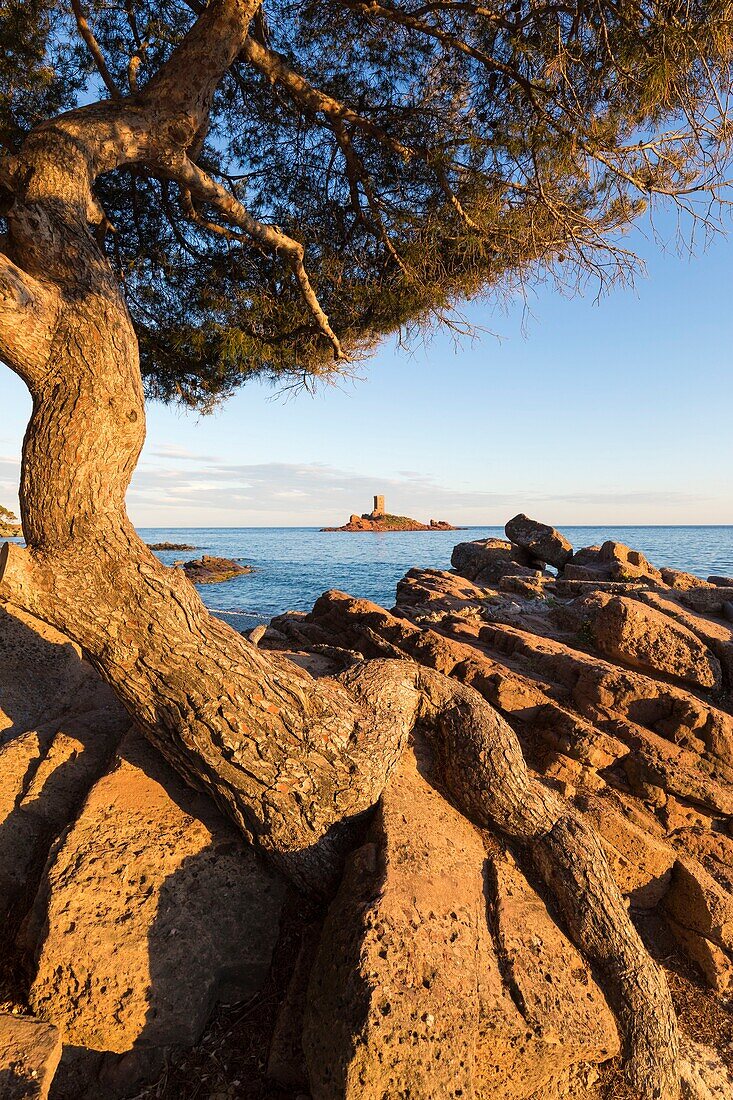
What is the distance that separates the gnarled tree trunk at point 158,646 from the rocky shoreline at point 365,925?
0.78 ft

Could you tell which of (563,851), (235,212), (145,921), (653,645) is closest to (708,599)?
(653,645)

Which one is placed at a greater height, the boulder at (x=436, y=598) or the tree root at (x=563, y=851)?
Result: the boulder at (x=436, y=598)

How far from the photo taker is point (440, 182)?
18.6 feet

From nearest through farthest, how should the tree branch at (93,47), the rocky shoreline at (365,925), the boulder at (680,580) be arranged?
1. the rocky shoreline at (365,925)
2. the tree branch at (93,47)
3. the boulder at (680,580)

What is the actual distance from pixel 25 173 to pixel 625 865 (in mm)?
6490

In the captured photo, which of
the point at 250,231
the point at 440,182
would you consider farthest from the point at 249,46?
the point at 440,182

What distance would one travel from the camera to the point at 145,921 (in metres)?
3.17

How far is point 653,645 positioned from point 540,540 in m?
16.3

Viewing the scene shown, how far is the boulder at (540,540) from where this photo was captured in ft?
70.0

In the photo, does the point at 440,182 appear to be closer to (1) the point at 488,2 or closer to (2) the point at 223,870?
(1) the point at 488,2

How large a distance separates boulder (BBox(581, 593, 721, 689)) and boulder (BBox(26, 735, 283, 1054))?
417 cm

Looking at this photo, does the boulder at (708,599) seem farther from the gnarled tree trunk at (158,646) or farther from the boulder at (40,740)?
the boulder at (40,740)

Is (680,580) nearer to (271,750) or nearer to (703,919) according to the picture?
(703,919)

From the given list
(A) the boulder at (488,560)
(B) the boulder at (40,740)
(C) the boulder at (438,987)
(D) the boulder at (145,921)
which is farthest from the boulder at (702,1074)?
(A) the boulder at (488,560)
